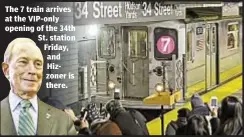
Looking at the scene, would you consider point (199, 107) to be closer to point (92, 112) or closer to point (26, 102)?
point (92, 112)

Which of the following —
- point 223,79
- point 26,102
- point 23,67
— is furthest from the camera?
point 223,79

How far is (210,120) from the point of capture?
530cm

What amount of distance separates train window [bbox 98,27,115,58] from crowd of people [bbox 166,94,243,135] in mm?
822

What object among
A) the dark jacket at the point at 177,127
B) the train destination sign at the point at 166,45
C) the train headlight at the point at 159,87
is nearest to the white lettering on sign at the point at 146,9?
the train destination sign at the point at 166,45

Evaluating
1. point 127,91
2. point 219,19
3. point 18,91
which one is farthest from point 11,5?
point 219,19

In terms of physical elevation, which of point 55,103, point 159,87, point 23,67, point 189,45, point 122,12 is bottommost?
point 55,103

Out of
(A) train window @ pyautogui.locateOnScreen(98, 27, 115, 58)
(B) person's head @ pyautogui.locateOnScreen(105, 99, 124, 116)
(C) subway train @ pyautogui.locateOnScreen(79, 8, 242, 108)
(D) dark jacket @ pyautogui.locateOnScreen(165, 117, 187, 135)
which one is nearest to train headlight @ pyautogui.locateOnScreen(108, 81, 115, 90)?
(C) subway train @ pyautogui.locateOnScreen(79, 8, 242, 108)

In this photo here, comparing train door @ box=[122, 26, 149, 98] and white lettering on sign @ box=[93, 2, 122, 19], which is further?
train door @ box=[122, 26, 149, 98]

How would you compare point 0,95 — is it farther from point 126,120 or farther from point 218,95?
point 218,95

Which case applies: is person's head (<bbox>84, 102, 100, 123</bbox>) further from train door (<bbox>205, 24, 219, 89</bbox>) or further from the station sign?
the station sign

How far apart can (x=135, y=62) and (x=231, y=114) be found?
95 centimetres

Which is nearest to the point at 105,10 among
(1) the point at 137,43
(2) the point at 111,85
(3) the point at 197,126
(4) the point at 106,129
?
(1) the point at 137,43

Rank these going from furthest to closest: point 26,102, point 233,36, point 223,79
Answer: point 223,79
point 233,36
point 26,102

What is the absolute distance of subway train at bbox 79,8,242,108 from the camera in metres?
5.34
